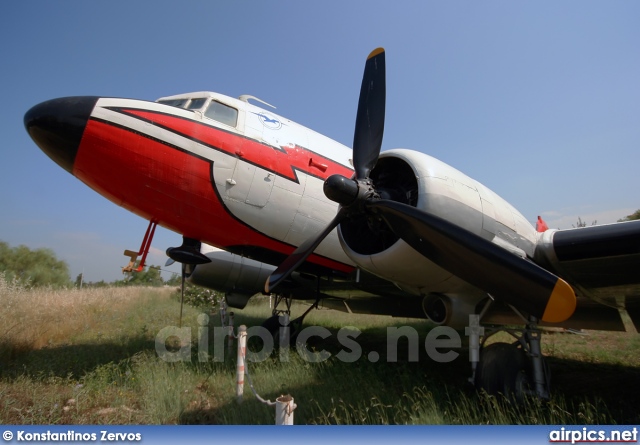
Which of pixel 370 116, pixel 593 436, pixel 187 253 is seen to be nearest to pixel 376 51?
pixel 370 116

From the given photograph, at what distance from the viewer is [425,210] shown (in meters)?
3.77

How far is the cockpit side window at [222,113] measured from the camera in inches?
208

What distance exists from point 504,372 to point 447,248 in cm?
189

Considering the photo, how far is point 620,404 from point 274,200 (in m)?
5.36

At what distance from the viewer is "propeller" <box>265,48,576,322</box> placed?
10.2 ft

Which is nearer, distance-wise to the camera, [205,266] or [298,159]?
[298,159]

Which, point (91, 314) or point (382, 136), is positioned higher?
point (382, 136)

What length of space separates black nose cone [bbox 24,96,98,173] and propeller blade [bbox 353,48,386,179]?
346 centimetres

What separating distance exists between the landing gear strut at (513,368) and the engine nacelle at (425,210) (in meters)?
0.90

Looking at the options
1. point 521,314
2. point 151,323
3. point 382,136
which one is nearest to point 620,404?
point 521,314

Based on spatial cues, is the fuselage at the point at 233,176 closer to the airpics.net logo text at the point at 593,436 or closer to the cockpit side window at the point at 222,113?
the cockpit side window at the point at 222,113

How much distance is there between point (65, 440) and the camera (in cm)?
257

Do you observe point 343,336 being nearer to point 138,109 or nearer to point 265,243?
point 265,243

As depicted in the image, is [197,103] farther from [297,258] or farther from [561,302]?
[561,302]
